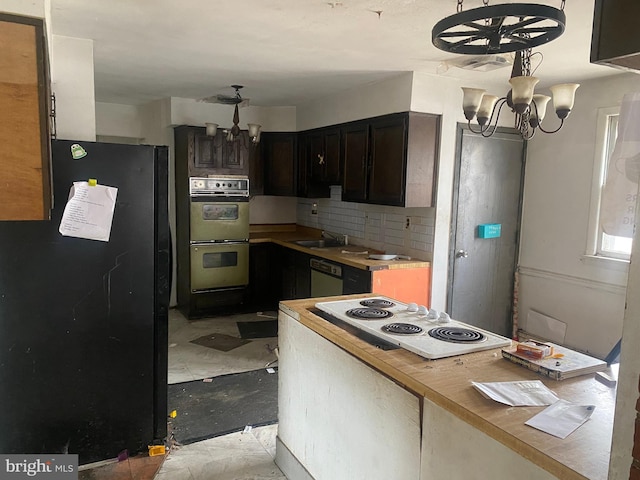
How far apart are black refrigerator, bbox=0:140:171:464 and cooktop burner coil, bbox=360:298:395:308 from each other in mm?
1136

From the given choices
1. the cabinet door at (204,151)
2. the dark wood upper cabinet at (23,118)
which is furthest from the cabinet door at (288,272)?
the dark wood upper cabinet at (23,118)

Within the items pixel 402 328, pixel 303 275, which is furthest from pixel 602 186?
pixel 303 275

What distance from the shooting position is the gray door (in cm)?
421

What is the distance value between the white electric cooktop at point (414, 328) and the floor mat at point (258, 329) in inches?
97.0

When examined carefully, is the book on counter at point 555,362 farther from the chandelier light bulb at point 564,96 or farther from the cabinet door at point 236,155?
the cabinet door at point 236,155

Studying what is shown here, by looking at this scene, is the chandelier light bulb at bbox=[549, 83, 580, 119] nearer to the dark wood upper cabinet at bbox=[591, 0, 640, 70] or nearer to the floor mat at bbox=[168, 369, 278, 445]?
the dark wood upper cabinet at bbox=[591, 0, 640, 70]

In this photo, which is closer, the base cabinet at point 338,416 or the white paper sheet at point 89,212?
the base cabinet at point 338,416

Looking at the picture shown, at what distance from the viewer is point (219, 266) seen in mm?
5387

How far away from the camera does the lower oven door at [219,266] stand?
526 cm

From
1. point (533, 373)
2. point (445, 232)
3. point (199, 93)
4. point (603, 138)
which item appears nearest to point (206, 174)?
point (199, 93)

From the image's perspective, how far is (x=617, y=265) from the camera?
3.64 meters

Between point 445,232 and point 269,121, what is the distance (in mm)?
2773

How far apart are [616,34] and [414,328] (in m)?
1.44

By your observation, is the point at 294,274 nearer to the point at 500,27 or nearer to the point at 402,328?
the point at 402,328
